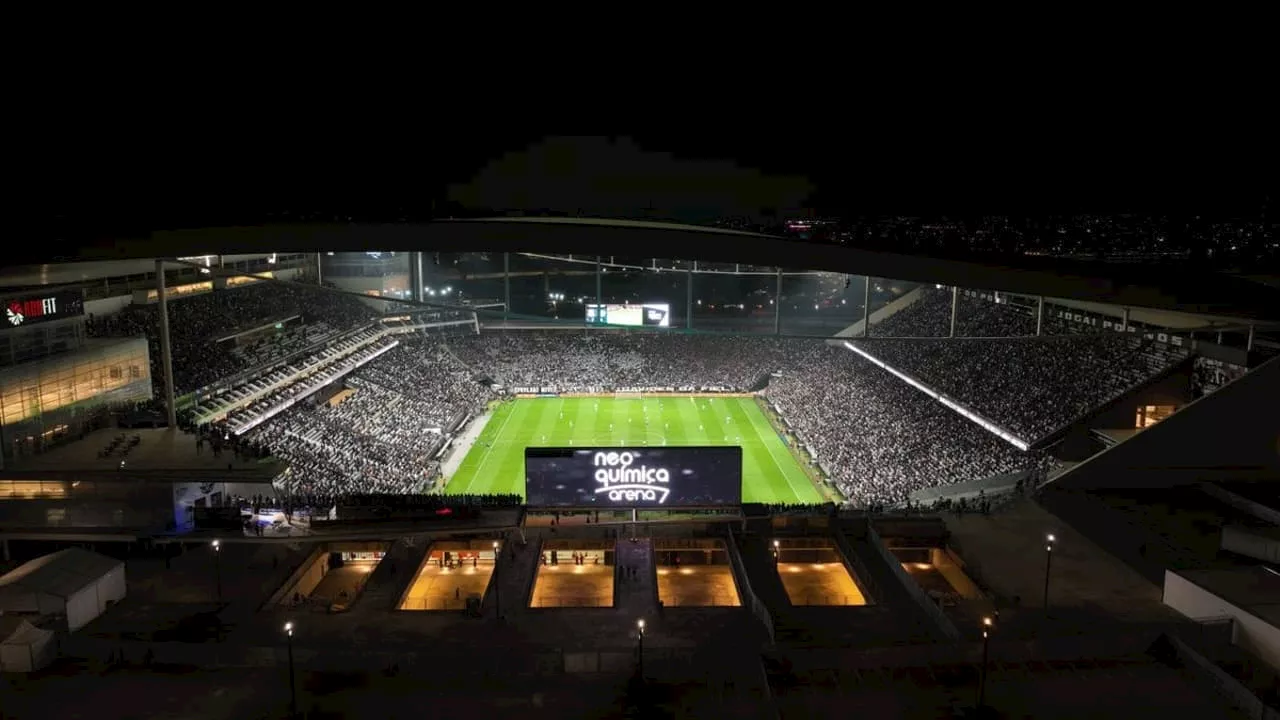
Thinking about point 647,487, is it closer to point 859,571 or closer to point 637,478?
point 637,478

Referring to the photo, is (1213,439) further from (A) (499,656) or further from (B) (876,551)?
(A) (499,656)

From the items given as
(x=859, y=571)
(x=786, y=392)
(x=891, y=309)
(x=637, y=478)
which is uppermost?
(x=891, y=309)

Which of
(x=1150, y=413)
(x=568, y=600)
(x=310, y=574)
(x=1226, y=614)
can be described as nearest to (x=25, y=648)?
(x=310, y=574)

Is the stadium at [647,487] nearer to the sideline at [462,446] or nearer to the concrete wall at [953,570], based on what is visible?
the concrete wall at [953,570]

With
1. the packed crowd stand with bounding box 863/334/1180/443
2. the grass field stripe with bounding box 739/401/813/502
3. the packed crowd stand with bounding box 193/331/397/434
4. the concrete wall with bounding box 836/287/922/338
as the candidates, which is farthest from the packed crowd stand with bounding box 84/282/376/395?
the concrete wall with bounding box 836/287/922/338

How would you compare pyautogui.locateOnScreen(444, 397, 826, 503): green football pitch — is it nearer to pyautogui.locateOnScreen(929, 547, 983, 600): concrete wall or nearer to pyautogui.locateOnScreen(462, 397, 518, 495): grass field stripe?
pyautogui.locateOnScreen(462, 397, 518, 495): grass field stripe
